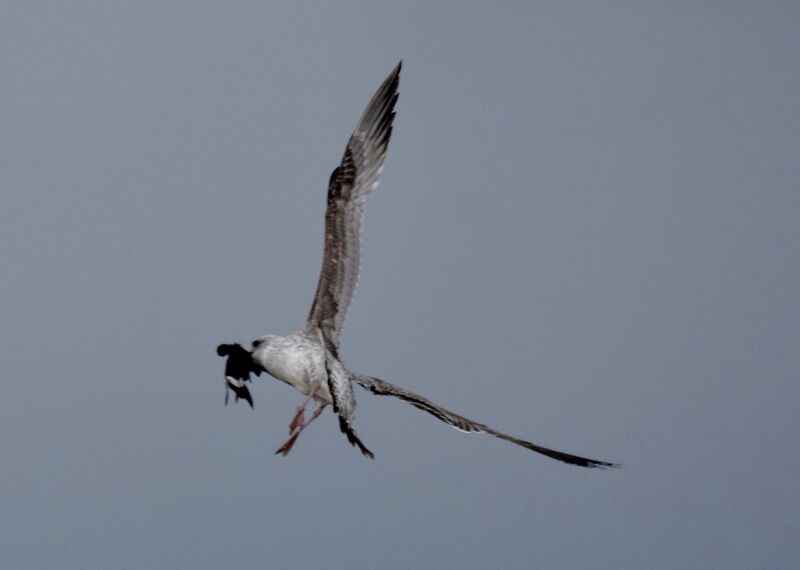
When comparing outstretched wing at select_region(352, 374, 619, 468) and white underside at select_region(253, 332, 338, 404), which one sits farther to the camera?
white underside at select_region(253, 332, 338, 404)

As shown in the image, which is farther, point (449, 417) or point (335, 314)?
point (335, 314)

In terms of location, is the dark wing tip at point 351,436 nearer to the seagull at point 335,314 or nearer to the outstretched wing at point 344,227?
the seagull at point 335,314

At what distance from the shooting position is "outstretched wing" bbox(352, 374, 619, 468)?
56.4 feet

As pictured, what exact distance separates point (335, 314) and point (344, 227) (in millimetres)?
1690

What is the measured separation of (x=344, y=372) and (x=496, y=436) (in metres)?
4.37

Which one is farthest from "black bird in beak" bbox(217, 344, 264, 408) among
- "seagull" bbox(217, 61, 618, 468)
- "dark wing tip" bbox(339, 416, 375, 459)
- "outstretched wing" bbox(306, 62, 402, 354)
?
"dark wing tip" bbox(339, 416, 375, 459)

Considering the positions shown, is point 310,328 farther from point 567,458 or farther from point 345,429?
point 567,458

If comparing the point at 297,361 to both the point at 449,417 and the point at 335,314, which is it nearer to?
the point at 335,314

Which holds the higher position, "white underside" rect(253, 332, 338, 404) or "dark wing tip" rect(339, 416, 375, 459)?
"white underside" rect(253, 332, 338, 404)

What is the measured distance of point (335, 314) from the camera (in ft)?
73.8

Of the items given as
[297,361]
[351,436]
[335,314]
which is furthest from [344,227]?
[351,436]

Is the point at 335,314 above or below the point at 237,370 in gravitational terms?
above

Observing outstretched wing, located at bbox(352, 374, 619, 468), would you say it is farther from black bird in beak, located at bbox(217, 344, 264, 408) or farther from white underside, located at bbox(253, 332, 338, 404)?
black bird in beak, located at bbox(217, 344, 264, 408)

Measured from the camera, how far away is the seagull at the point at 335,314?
2131 centimetres
